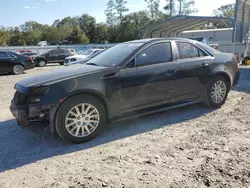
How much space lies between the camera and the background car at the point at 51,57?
20.7 meters

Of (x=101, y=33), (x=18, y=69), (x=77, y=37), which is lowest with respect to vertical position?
(x=18, y=69)

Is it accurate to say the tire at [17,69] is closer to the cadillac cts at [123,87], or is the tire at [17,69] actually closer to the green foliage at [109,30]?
the cadillac cts at [123,87]

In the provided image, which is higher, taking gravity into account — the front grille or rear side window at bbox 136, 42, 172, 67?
rear side window at bbox 136, 42, 172, 67

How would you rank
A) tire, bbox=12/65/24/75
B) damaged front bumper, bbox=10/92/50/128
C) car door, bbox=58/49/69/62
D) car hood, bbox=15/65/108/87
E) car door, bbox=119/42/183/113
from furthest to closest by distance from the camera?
car door, bbox=58/49/69/62, tire, bbox=12/65/24/75, car door, bbox=119/42/183/113, car hood, bbox=15/65/108/87, damaged front bumper, bbox=10/92/50/128

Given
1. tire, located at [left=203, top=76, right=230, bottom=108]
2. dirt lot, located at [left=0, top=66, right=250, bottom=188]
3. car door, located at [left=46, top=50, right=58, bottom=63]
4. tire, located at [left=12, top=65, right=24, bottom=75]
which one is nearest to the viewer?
dirt lot, located at [left=0, top=66, right=250, bottom=188]

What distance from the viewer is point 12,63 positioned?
13.1 m

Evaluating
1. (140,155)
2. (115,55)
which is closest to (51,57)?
(115,55)

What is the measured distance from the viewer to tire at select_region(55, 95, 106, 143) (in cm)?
361

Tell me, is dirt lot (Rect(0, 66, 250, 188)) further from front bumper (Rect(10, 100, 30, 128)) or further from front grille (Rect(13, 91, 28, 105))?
front grille (Rect(13, 91, 28, 105))

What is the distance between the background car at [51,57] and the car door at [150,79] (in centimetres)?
1805

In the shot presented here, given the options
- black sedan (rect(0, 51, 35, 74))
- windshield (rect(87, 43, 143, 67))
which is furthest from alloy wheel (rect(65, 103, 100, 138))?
black sedan (rect(0, 51, 35, 74))

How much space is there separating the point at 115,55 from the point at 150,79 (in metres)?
0.85

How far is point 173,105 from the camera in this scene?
475cm

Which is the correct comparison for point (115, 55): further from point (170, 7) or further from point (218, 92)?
point (170, 7)
